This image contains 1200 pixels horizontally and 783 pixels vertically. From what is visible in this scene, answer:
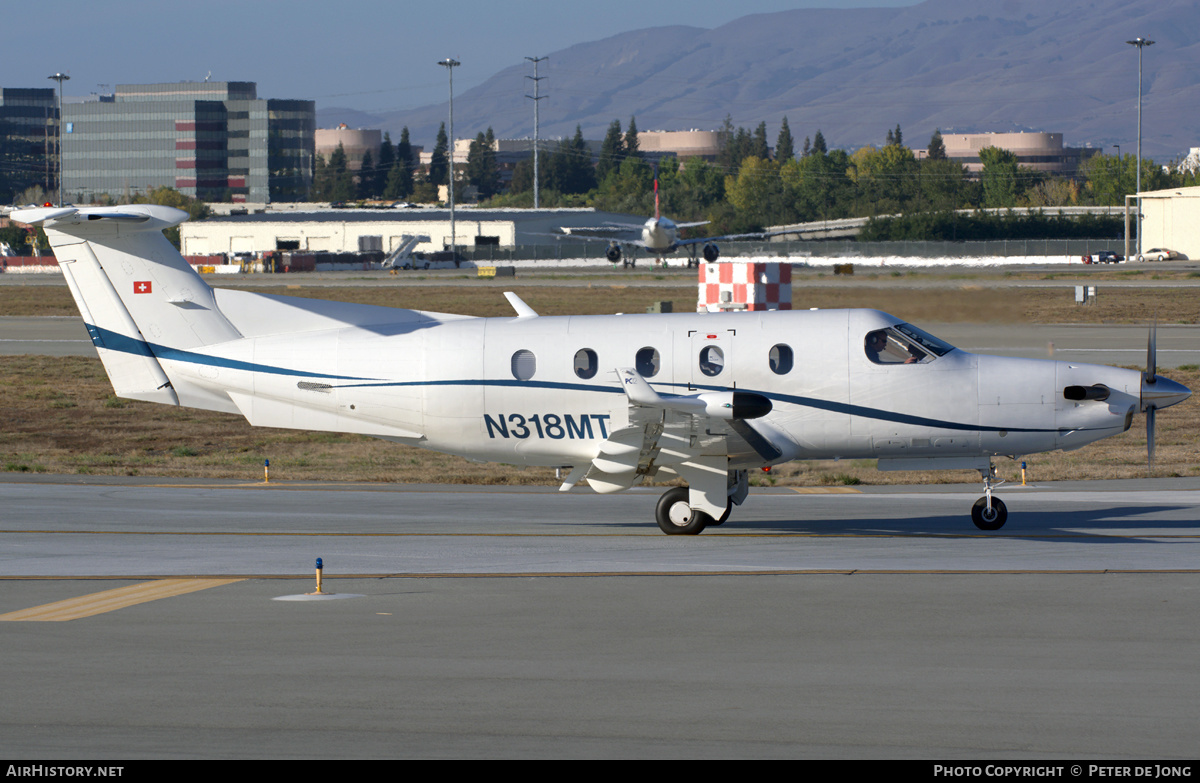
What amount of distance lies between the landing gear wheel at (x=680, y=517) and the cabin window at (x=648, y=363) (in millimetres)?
1668

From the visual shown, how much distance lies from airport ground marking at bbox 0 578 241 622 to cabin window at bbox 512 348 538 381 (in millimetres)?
4593

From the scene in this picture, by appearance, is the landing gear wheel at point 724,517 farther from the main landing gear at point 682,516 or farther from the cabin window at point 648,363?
the cabin window at point 648,363

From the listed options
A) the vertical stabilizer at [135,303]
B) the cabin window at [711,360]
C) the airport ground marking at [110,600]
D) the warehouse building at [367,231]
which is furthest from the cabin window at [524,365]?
the warehouse building at [367,231]

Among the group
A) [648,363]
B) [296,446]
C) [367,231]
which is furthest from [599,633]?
[367,231]

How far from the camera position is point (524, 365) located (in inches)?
648

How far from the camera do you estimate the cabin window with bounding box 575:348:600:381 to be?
53.1 ft

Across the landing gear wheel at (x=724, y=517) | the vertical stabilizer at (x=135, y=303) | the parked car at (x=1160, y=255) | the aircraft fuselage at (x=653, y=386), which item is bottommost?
the landing gear wheel at (x=724, y=517)

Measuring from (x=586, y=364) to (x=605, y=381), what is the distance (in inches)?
12.8

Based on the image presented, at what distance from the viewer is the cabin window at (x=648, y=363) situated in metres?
16.0

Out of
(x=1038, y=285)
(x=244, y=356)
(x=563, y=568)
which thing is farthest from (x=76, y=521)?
(x=1038, y=285)

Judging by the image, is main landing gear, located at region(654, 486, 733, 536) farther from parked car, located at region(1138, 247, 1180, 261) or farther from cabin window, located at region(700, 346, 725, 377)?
parked car, located at region(1138, 247, 1180, 261)

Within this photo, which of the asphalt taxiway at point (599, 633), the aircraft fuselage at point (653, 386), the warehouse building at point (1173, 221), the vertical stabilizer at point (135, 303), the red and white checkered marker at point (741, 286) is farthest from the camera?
the warehouse building at point (1173, 221)

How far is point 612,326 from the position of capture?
643 inches
